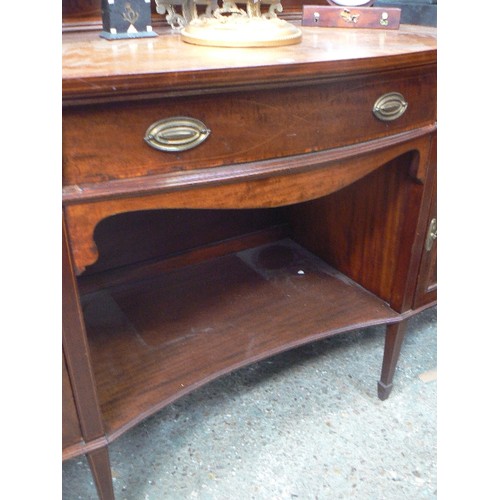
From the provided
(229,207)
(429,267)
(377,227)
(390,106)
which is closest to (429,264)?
(429,267)

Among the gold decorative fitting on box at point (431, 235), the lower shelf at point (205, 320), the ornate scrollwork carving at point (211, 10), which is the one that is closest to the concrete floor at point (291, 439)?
the lower shelf at point (205, 320)

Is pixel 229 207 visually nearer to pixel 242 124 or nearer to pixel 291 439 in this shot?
pixel 242 124

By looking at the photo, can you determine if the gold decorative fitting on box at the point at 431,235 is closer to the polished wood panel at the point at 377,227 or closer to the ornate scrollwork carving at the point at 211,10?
the polished wood panel at the point at 377,227

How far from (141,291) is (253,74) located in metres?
0.63

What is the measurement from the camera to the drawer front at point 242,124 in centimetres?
56

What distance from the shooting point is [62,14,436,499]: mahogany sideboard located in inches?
23.1

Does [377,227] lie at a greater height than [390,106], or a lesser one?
lesser

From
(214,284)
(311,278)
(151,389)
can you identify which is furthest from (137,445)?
(311,278)

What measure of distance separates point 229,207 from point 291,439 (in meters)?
0.57

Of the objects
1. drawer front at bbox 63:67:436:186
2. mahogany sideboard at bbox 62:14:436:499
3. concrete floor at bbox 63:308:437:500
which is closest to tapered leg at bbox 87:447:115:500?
mahogany sideboard at bbox 62:14:436:499

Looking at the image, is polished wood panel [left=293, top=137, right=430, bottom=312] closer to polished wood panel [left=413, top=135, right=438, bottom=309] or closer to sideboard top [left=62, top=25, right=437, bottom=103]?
polished wood panel [left=413, top=135, right=438, bottom=309]

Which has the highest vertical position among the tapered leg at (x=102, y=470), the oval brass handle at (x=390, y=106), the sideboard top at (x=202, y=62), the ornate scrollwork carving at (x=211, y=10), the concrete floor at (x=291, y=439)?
the ornate scrollwork carving at (x=211, y=10)

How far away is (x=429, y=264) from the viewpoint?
99cm
